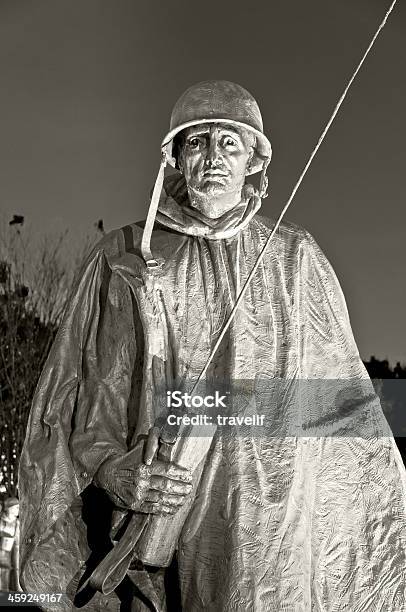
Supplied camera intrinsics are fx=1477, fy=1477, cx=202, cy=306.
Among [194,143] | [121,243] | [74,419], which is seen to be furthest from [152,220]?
[74,419]

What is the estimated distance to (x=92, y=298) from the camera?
629cm

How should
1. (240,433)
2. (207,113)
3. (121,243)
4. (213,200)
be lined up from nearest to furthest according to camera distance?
1. (240,433)
2. (207,113)
3. (213,200)
4. (121,243)

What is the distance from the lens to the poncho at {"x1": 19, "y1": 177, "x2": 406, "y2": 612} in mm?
5742

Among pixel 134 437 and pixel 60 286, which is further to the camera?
pixel 60 286

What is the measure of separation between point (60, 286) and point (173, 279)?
40.1ft

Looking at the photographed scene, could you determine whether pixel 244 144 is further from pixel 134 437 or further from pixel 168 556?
pixel 168 556

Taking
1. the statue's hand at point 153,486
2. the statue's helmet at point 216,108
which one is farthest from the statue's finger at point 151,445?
the statue's helmet at point 216,108

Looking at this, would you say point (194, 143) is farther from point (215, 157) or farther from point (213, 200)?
point (213, 200)

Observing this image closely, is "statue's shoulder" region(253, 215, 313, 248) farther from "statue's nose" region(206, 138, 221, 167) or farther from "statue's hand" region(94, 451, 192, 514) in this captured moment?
"statue's hand" region(94, 451, 192, 514)

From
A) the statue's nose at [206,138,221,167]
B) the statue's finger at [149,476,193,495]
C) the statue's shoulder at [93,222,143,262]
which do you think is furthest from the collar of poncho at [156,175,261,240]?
the statue's finger at [149,476,193,495]

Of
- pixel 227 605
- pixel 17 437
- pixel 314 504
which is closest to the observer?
pixel 227 605

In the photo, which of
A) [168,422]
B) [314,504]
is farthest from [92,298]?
[314,504]

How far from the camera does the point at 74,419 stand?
6078 mm

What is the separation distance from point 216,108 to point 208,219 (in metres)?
0.48
